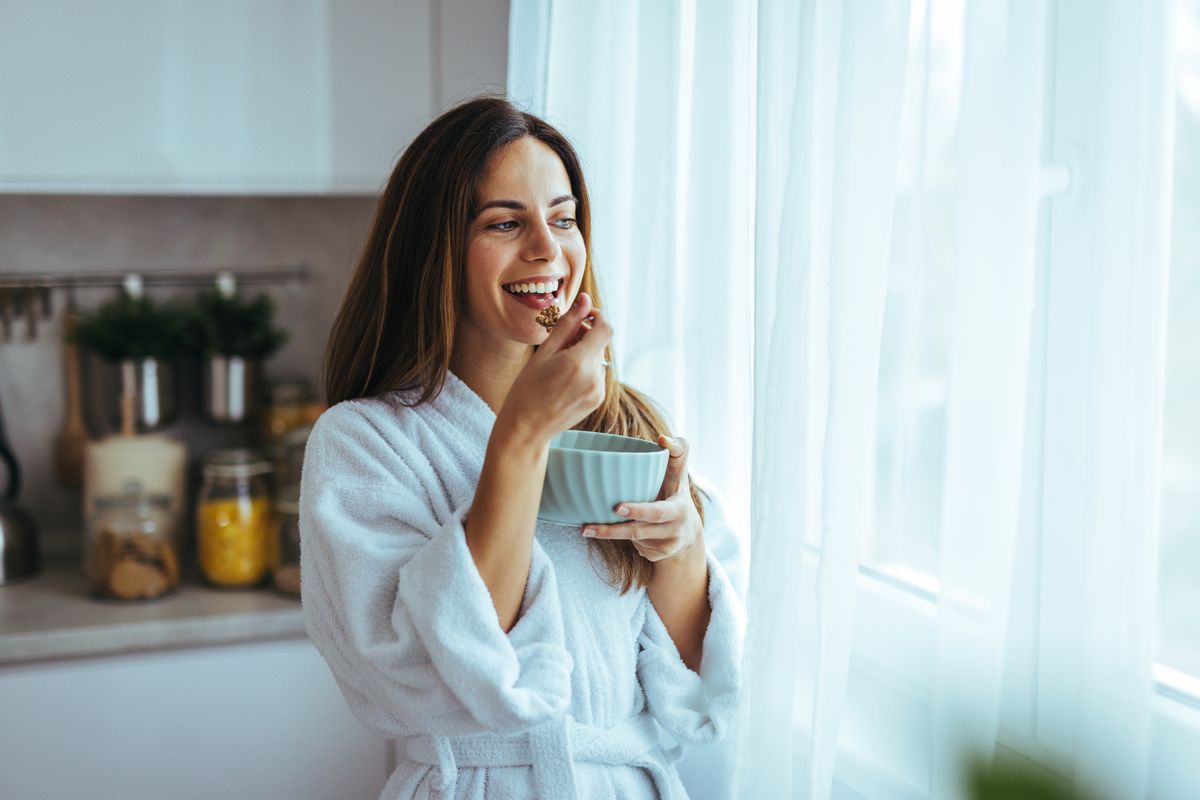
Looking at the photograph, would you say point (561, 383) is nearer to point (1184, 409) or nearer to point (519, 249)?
point (519, 249)

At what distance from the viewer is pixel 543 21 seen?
162 cm

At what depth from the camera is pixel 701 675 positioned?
1.16m

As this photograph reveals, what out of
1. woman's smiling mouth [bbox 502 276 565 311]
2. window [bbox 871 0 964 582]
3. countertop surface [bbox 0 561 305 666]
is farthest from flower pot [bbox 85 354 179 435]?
window [bbox 871 0 964 582]

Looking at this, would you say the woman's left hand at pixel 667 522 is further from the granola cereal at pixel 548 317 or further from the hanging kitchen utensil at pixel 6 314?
the hanging kitchen utensil at pixel 6 314

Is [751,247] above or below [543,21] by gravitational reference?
below

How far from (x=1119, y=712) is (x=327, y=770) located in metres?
1.48

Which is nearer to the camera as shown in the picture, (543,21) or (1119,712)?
(1119,712)

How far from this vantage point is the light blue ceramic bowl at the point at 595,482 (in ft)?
2.98

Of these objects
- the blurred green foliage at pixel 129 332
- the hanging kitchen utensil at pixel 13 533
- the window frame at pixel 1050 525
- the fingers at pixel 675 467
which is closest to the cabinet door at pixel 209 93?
the blurred green foliage at pixel 129 332

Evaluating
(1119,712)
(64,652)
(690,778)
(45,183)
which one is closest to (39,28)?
(45,183)

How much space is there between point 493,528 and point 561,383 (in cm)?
15

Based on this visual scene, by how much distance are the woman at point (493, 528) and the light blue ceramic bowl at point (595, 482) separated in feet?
0.06

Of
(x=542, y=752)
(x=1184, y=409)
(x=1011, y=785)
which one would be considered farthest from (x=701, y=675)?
(x=1011, y=785)

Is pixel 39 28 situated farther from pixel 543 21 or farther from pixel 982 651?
pixel 982 651
